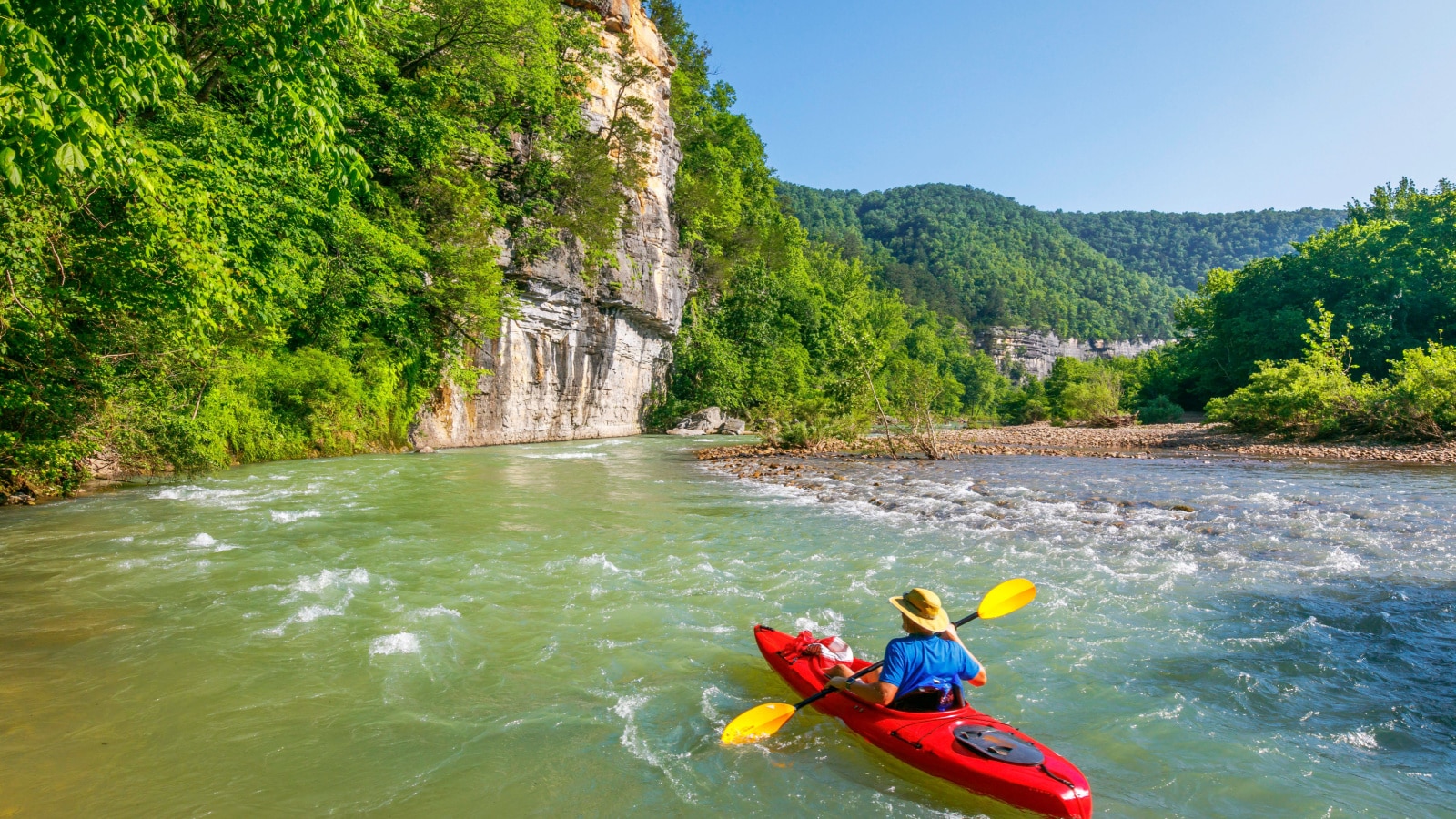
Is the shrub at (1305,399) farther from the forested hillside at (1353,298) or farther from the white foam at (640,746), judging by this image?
the white foam at (640,746)

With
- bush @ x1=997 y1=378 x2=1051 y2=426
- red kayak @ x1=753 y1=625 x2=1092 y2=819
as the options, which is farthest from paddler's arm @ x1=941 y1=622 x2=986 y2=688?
bush @ x1=997 y1=378 x2=1051 y2=426

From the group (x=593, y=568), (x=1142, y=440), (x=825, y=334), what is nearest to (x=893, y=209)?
(x=825, y=334)

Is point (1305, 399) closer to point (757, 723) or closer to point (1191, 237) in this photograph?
point (757, 723)

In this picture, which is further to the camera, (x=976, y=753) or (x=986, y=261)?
(x=986, y=261)

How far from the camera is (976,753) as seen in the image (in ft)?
10.8

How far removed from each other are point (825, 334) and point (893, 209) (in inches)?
4183

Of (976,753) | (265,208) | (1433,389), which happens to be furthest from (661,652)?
(1433,389)

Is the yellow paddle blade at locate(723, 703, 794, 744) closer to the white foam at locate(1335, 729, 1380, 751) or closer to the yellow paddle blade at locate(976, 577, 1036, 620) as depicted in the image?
the yellow paddle blade at locate(976, 577, 1036, 620)

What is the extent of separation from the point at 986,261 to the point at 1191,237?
8442 cm

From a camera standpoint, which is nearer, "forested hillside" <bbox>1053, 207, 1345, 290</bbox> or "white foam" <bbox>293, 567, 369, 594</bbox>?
"white foam" <bbox>293, 567, 369, 594</bbox>

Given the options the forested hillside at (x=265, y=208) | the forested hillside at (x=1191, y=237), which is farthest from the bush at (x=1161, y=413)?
the forested hillside at (x=1191, y=237)

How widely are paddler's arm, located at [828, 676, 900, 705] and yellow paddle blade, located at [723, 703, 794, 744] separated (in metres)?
0.33

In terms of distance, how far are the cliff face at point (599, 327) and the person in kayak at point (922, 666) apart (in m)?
17.9

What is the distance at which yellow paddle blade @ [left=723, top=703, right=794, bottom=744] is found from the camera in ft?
12.3
